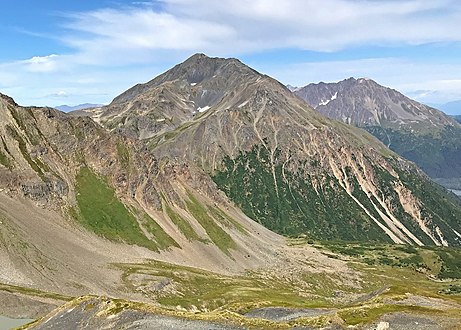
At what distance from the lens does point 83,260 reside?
18100cm

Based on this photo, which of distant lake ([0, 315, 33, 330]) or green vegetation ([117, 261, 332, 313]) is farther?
green vegetation ([117, 261, 332, 313])

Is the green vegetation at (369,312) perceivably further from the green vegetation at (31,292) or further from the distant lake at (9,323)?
the green vegetation at (31,292)

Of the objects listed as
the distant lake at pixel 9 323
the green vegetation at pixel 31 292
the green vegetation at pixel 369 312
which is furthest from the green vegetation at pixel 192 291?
the green vegetation at pixel 369 312

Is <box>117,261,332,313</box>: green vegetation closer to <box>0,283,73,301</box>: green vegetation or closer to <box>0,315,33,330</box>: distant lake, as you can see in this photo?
<box>0,283,73,301</box>: green vegetation

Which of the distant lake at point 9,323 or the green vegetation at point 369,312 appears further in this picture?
the distant lake at point 9,323

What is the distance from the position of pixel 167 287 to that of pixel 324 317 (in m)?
111

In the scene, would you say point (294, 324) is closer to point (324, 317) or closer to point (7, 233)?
point (324, 317)

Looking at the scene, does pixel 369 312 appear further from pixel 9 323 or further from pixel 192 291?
pixel 192 291

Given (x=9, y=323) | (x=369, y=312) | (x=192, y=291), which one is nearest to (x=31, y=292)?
(x=9, y=323)

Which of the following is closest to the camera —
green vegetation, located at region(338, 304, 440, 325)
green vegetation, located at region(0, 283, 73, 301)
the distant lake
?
green vegetation, located at region(338, 304, 440, 325)

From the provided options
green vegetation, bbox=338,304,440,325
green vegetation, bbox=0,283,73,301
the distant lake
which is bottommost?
the distant lake

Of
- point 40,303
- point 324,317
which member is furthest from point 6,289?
point 324,317

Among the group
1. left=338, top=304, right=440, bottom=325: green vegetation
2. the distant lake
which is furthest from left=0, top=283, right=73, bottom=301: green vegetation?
left=338, top=304, right=440, bottom=325: green vegetation

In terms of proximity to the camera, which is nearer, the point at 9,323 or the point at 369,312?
the point at 369,312
